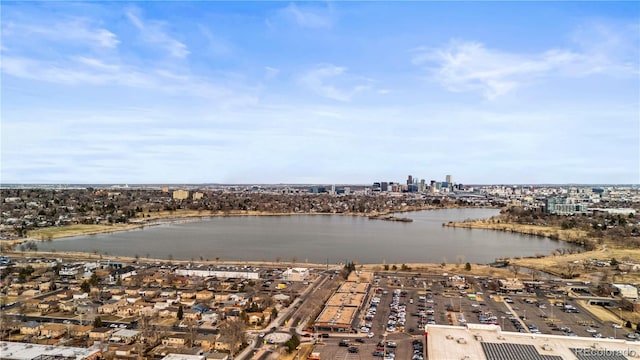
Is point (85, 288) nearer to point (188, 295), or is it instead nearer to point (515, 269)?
point (188, 295)

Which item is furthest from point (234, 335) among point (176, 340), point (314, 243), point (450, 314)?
point (314, 243)

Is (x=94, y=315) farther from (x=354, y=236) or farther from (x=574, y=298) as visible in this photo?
(x=354, y=236)

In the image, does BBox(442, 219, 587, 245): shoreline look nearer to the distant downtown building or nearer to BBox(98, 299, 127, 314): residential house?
the distant downtown building

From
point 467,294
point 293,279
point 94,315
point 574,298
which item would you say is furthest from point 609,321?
point 94,315

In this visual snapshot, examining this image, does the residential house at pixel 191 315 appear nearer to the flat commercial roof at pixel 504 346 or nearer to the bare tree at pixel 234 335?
the bare tree at pixel 234 335

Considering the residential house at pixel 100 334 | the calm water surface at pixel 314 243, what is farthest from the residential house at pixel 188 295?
the calm water surface at pixel 314 243

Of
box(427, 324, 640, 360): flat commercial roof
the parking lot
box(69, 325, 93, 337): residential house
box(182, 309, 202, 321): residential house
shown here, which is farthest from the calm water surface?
box(427, 324, 640, 360): flat commercial roof
